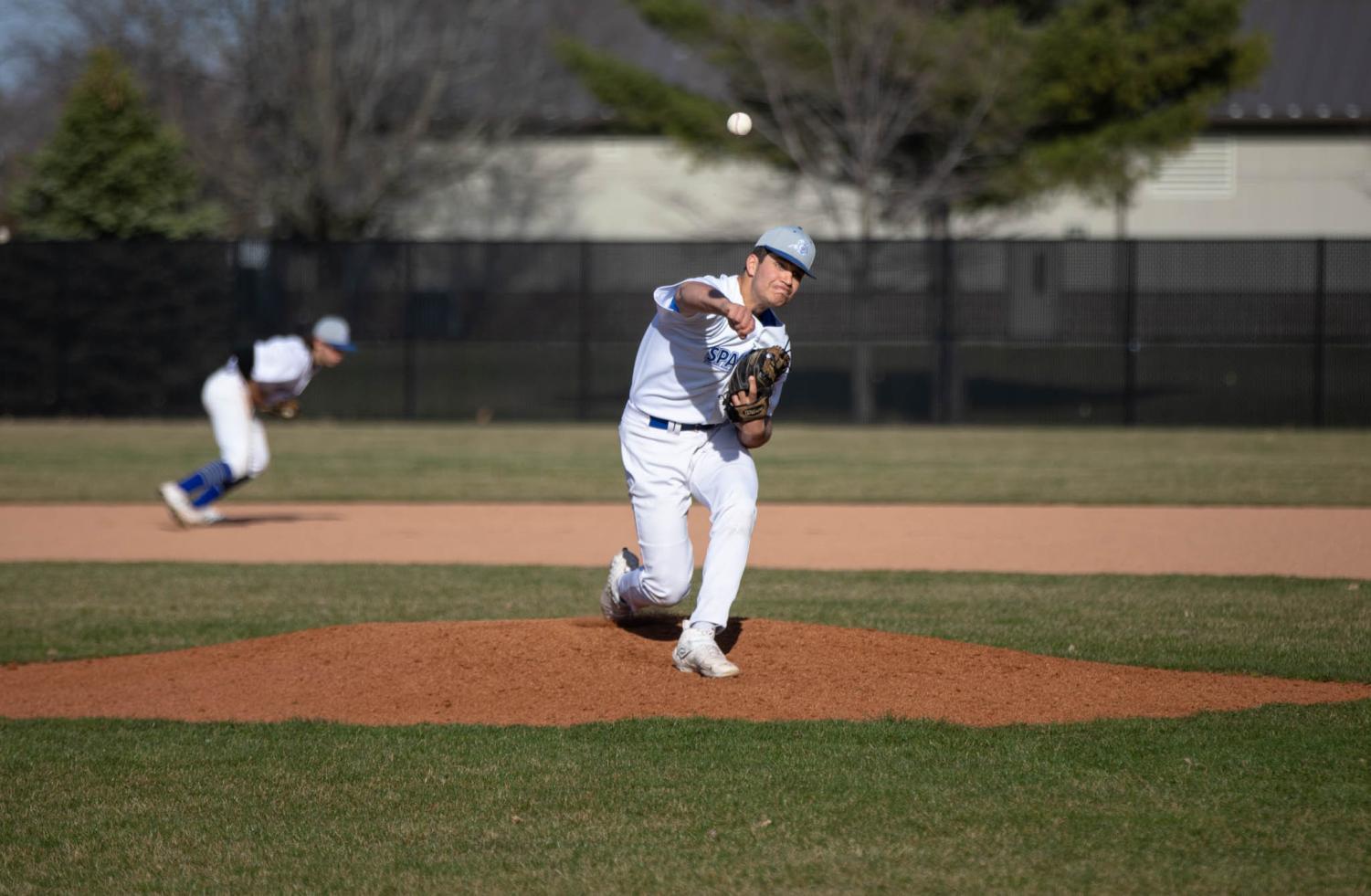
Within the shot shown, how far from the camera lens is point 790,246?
5.93 meters

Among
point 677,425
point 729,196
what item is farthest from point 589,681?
point 729,196

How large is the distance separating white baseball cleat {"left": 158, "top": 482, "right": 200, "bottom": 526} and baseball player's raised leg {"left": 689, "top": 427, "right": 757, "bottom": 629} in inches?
262

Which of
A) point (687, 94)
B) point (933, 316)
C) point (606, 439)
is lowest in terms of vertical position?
point (606, 439)

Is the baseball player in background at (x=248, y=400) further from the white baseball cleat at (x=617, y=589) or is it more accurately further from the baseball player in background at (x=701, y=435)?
the baseball player in background at (x=701, y=435)

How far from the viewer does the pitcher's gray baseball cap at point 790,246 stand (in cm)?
592

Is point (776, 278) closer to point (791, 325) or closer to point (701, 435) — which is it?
point (701, 435)

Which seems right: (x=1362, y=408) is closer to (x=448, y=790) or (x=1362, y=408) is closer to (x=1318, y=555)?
(x=1318, y=555)

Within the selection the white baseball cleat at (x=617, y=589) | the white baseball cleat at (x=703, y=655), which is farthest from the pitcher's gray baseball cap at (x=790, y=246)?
the white baseball cleat at (x=617, y=589)

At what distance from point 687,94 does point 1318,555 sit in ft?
61.9

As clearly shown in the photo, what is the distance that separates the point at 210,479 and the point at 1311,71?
1098 inches

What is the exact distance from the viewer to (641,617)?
7352 mm

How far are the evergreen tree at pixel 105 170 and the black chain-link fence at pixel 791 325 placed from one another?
230 cm

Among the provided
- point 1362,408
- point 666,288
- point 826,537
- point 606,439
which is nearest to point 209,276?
point 606,439

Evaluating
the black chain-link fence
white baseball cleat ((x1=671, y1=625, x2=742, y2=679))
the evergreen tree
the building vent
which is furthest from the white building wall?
white baseball cleat ((x1=671, y1=625, x2=742, y2=679))
